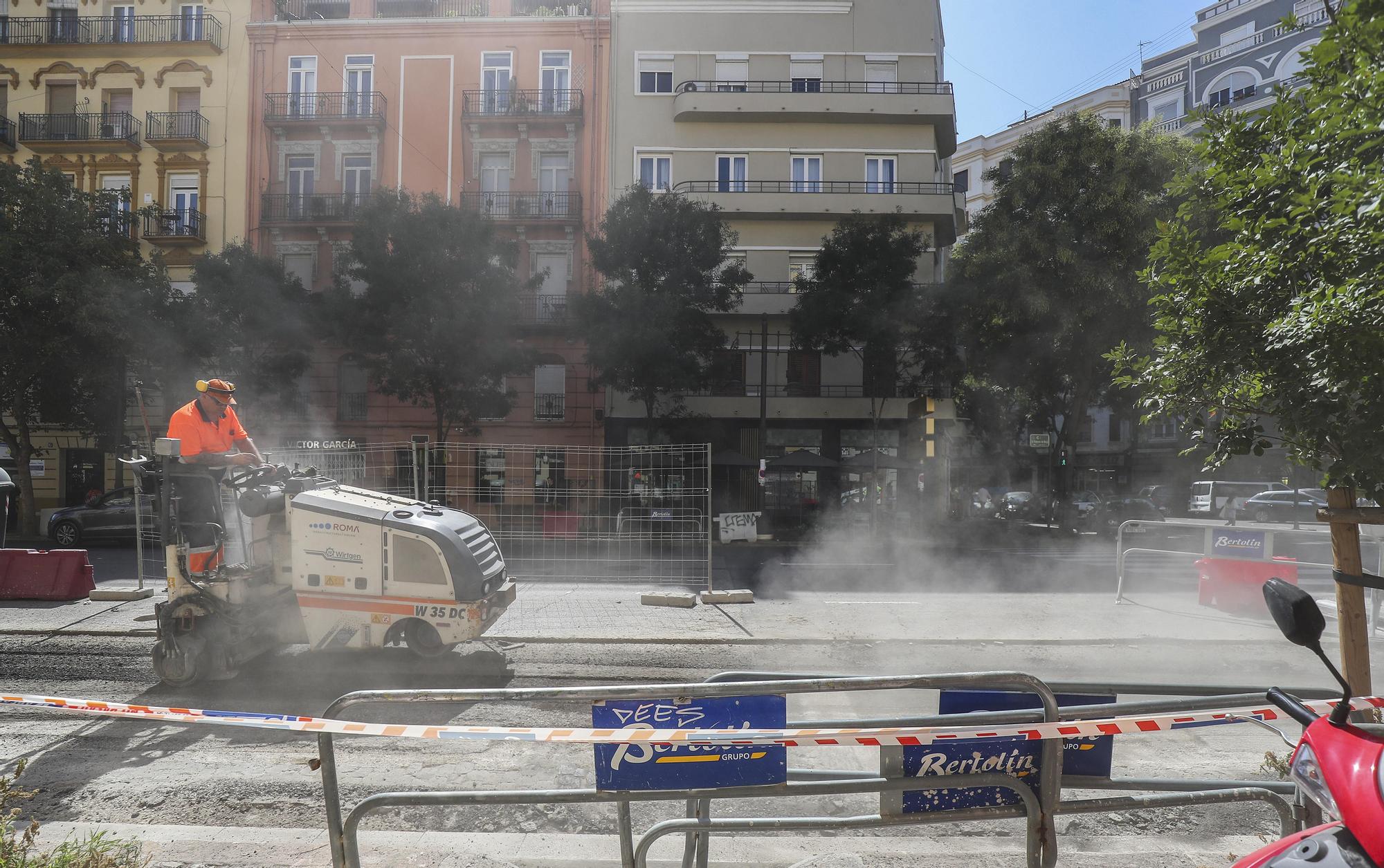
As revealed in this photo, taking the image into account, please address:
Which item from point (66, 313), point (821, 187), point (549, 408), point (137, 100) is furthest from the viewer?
point (821, 187)

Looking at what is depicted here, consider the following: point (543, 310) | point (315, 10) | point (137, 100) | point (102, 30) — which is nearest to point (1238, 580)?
point (543, 310)

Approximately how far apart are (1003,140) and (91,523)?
47266 millimetres

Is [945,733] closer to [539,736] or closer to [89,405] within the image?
[539,736]

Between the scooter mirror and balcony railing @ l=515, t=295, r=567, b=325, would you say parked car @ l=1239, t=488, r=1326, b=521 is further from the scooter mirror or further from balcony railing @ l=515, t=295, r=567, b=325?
the scooter mirror

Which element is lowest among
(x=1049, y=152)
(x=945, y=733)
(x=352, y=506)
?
(x=945, y=733)

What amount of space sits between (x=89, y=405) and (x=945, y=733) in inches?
976

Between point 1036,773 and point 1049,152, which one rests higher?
point 1049,152

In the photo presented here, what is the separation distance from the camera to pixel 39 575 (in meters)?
11.2

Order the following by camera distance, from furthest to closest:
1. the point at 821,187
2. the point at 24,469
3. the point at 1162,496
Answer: the point at 1162,496, the point at 821,187, the point at 24,469

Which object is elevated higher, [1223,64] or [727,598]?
[1223,64]

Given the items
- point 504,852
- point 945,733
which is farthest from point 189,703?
point 945,733

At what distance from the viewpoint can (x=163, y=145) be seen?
89.4ft

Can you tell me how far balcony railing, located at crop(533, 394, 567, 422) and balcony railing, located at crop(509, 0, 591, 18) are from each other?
12818 mm

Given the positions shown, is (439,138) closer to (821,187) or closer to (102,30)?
(102,30)
